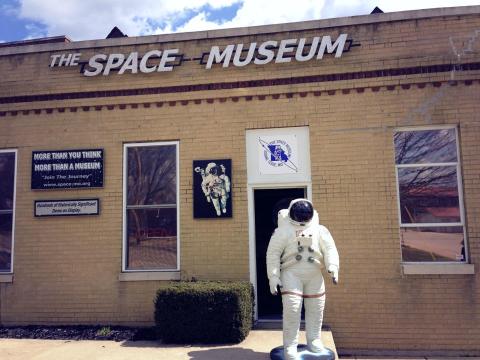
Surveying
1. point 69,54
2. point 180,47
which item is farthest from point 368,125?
point 69,54

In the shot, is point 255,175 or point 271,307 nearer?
point 255,175

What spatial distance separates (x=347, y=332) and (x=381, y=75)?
14.7 ft

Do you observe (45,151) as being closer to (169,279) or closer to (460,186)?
(169,279)

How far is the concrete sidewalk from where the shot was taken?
245 inches

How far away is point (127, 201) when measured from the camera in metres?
8.43

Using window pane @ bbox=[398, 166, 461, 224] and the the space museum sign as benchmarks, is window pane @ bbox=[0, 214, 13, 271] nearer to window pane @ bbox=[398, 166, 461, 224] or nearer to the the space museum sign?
the the space museum sign

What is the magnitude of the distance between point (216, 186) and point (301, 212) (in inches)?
101

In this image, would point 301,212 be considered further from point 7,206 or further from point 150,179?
point 7,206

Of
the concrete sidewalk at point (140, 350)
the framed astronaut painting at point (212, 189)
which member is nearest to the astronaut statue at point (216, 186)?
the framed astronaut painting at point (212, 189)

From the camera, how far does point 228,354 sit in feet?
20.3

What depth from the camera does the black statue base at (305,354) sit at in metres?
5.64

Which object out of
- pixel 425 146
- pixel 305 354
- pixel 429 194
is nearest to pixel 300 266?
pixel 305 354

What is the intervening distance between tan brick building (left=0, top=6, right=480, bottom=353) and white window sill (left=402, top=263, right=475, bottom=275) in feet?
0.07

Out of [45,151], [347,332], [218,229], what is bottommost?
[347,332]
